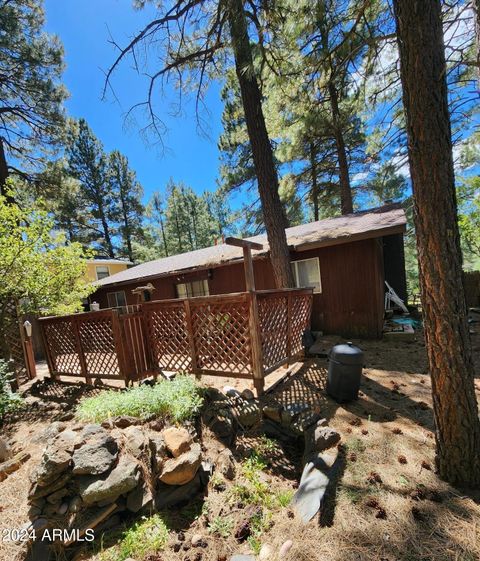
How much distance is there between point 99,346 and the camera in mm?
4645

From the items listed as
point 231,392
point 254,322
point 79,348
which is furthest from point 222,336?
point 79,348

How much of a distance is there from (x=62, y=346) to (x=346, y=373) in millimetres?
5085

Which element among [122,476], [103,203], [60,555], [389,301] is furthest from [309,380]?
[103,203]

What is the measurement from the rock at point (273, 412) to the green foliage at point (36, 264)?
450 cm

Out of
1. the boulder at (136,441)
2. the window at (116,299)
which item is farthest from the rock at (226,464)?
the window at (116,299)

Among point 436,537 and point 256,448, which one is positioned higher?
point 436,537

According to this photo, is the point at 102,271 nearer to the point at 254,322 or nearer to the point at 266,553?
the point at 254,322

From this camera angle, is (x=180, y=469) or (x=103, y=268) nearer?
(x=180, y=469)

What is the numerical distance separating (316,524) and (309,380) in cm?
236

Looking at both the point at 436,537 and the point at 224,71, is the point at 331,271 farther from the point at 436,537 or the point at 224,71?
the point at 436,537

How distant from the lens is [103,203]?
2062 centimetres

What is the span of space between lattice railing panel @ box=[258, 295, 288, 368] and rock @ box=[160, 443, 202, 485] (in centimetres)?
164

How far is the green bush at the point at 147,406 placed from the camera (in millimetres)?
2963

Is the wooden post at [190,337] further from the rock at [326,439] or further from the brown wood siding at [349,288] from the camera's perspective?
the brown wood siding at [349,288]
